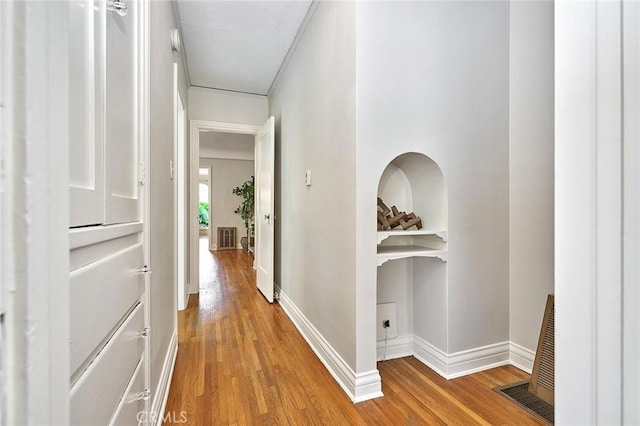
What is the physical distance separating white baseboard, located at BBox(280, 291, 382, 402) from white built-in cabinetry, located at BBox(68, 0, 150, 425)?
3.38 feet

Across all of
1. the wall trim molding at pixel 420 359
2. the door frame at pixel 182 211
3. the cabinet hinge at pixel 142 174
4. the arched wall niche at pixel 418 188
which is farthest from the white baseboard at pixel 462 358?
the door frame at pixel 182 211

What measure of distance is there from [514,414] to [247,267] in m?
4.49

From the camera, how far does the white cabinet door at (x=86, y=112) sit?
2.06 feet

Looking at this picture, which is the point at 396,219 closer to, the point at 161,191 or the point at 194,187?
the point at 161,191

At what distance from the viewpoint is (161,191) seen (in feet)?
5.56

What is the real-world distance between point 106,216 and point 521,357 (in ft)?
8.08

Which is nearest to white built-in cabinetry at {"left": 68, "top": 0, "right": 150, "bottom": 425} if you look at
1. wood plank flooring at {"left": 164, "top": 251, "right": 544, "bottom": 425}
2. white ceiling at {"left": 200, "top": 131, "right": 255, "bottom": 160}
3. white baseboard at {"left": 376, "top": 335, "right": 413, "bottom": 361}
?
wood plank flooring at {"left": 164, "top": 251, "right": 544, "bottom": 425}

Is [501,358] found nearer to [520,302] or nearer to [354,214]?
[520,302]

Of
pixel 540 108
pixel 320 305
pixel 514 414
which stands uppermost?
pixel 540 108

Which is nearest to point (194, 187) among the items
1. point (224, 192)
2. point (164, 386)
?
point (164, 386)

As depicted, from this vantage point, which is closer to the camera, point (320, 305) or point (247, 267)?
point (320, 305)

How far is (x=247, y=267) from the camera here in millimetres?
5387

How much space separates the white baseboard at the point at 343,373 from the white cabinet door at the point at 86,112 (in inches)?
58.8

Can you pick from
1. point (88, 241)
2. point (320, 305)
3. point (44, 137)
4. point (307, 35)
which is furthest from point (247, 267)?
point (44, 137)
